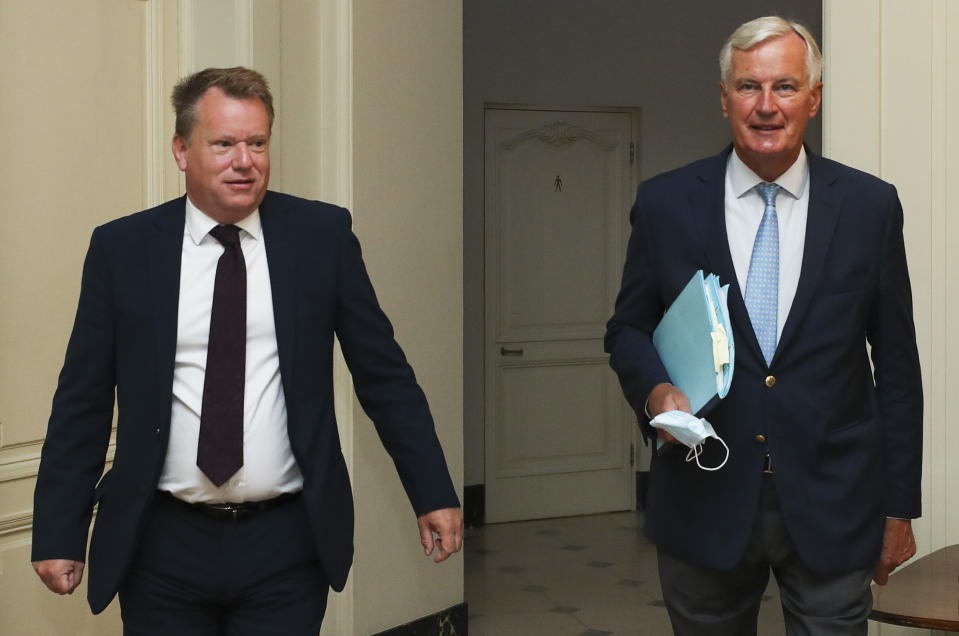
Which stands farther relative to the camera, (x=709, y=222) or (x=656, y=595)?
(x=656, y=595)

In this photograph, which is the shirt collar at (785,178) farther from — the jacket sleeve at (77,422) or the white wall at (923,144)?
the jacket sleeve at (77,422)

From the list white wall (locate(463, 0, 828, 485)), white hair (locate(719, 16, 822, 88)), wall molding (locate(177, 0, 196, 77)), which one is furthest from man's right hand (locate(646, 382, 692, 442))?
white wall (locate(463, 0, 828, 485))

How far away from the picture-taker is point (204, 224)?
2301mm

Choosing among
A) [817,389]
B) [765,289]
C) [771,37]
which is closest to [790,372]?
[817,389]

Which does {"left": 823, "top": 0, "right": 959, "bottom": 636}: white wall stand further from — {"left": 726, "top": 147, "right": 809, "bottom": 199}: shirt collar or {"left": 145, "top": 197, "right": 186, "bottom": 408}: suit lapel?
{"left": 145, "top": 197, "right": 186, "bottom": 408}: suit lapel

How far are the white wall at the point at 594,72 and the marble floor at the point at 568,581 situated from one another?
0.54 metres

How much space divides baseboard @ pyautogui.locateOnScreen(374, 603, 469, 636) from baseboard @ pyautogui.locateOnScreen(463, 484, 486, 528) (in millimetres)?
2372

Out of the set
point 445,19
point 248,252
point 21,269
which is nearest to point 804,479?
point 248,252

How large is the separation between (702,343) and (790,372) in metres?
0.20

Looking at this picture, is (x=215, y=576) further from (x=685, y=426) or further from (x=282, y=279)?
(x=685, y=426)

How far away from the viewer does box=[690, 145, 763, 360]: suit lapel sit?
7.51ft

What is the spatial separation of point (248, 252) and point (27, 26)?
1.42 meters

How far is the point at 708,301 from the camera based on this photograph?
220 cm

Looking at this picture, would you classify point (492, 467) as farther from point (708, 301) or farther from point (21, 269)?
point (708, 301)
